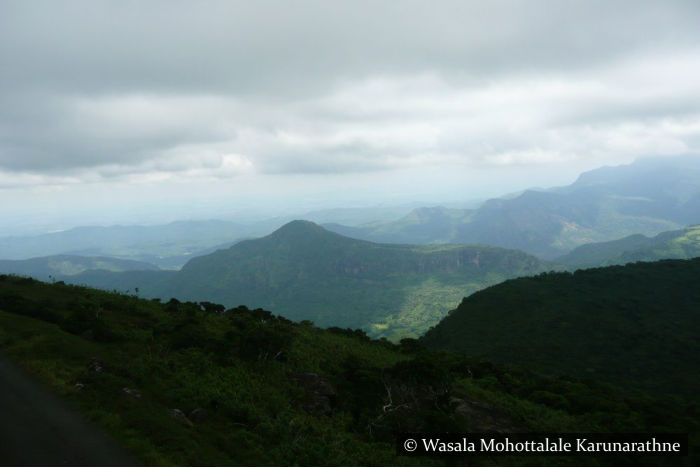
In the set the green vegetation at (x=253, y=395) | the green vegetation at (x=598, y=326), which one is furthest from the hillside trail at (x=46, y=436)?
the green vegetation at (x=598, y=326)

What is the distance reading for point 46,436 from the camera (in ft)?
51.8

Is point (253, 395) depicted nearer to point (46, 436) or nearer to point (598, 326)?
point (46, 436)

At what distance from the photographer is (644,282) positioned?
138 metres

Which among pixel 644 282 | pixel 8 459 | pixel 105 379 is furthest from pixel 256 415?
pixel 644 282

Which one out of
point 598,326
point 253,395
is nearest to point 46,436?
point 253,395

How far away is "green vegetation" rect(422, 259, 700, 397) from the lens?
8244 cm

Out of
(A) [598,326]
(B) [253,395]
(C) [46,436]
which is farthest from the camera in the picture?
(A) [598,326]

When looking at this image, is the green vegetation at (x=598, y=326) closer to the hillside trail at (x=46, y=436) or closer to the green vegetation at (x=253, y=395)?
the green vegetation at (x=253, y=395)

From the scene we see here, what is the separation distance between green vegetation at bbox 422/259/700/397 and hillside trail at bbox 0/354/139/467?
8650 cm

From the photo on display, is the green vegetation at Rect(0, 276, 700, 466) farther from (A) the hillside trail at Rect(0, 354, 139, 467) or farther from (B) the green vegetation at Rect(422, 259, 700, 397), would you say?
(B) the green vegetation at Rect(422, 259, 700, 397)

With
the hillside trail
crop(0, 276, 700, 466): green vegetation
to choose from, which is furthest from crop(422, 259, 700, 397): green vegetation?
the hillside trail

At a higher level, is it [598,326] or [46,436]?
[46,436]

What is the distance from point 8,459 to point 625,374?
102770mm

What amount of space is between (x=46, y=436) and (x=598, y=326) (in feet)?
419
